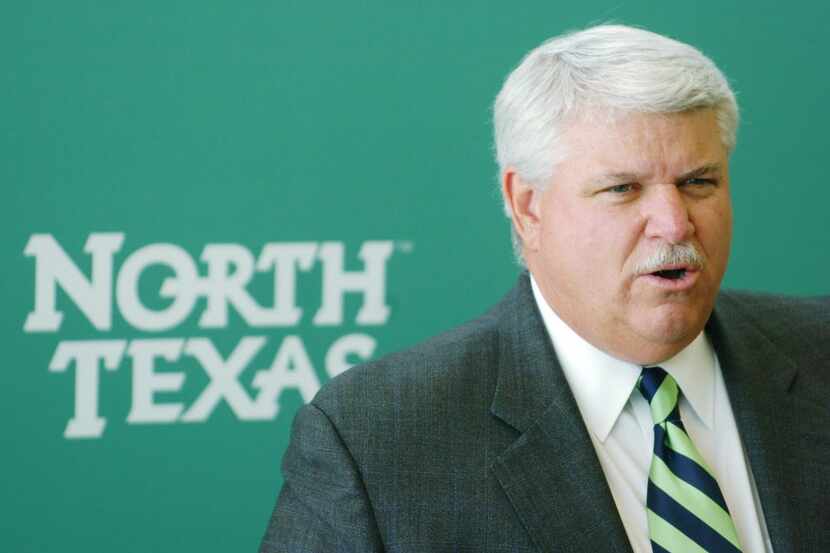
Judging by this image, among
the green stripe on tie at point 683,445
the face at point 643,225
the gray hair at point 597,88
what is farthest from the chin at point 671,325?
the gray hair at point 597,88

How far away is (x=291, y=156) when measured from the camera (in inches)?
87.7

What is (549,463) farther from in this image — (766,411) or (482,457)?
(766,411)

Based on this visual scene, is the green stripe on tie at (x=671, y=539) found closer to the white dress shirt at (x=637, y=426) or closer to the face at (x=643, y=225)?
the white dress shirt at (x=637, y=426)

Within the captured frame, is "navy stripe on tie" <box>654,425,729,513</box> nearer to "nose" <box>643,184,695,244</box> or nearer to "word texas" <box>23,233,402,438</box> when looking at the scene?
"nose" <box>643,184,695,244</box>

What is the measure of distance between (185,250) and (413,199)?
0.41m

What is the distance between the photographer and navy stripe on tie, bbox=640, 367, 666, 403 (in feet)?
5.27

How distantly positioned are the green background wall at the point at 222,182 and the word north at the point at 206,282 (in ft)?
0.04

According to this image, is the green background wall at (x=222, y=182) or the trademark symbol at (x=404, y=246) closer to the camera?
the green background wall at (x=222, y=182)

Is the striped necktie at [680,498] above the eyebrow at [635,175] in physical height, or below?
below

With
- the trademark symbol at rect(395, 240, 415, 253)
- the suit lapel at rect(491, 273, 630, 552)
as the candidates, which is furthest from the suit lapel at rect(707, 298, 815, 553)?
the trademark symbol at rect(395, 240, 415, 253)

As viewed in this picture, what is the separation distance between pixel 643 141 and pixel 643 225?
0.32 ft

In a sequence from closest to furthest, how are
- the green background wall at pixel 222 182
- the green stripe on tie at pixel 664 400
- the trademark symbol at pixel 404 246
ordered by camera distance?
1. the green stripe on tie at pixel 664 400
2. the green background wall at pixel 222 182
3. the trademark symbol at pixel 404 246

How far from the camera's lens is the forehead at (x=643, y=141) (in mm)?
1505

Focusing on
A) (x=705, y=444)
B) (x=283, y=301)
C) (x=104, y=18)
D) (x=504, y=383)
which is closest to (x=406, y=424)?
(x=504, y=383)
